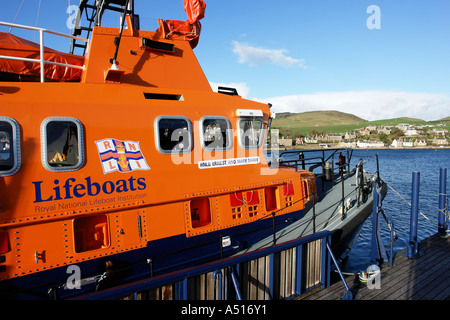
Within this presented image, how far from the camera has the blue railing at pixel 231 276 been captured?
3352 mm

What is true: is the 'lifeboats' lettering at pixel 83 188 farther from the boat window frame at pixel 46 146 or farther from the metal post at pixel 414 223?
the metal post at pixel 414 223

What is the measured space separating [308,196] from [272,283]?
120 inches

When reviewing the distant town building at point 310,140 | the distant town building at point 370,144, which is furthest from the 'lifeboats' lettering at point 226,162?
the distant town building at point 310,140

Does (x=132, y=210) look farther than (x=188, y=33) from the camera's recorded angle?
No

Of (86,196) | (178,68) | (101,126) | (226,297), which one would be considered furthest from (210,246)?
(178,68)

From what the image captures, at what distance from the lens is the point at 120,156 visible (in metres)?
4.50

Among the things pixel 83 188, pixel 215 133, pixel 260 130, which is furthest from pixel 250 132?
pixel 83 188

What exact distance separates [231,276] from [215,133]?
267cm

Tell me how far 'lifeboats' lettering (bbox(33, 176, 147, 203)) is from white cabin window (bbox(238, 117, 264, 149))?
2281 millimetres

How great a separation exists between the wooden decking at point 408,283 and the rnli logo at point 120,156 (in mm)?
3452

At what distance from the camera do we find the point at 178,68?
595 centimetres

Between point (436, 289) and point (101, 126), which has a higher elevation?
point (101, 126)

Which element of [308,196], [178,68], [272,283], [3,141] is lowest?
[272,283]
